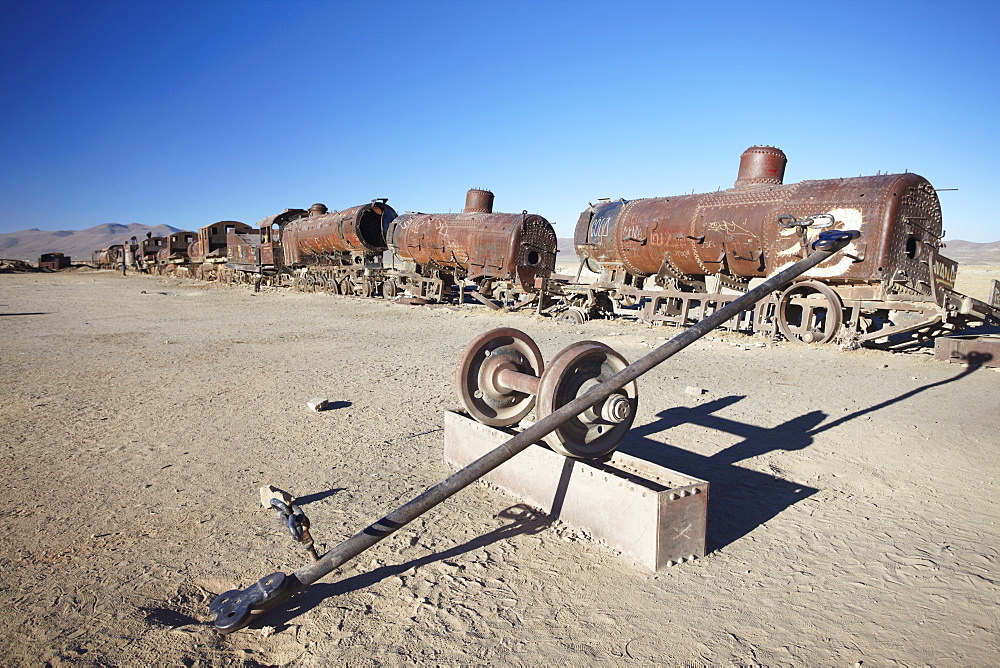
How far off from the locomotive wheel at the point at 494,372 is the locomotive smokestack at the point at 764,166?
9.36 metres

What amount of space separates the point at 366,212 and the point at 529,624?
66.7 ft

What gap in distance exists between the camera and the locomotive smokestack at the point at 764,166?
477 inches

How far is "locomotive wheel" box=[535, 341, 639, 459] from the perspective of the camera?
144 inches

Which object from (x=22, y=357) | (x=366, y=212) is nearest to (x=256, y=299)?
Result: (x=366, y=212)

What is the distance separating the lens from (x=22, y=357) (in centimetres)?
889

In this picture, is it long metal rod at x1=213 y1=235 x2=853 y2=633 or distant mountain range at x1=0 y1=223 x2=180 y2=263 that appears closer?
long metal rod at x1=213 y1=235 x2=853 y2=633

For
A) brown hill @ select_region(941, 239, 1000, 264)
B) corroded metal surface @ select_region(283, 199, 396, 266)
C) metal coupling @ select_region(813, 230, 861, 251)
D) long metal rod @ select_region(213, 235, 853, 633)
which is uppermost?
brown hill @ select_region(941, 239, 1000, 264)

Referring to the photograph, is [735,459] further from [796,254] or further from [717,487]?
[796,254]

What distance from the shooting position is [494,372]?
4.61m

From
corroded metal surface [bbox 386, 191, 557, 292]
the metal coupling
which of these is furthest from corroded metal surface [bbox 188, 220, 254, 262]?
the metal coupling

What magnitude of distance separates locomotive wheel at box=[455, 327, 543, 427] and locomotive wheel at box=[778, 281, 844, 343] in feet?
25.8

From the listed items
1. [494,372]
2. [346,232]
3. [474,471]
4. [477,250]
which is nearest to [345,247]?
[346,232]

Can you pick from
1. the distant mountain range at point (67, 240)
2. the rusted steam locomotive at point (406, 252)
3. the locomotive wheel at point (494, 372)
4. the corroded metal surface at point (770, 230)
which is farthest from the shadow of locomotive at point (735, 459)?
the distant mountain range at point (67, 240)

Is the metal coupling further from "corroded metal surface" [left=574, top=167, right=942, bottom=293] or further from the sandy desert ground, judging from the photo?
"corroded metal surface" [left=574, top=167, right=942, bottom=293]
